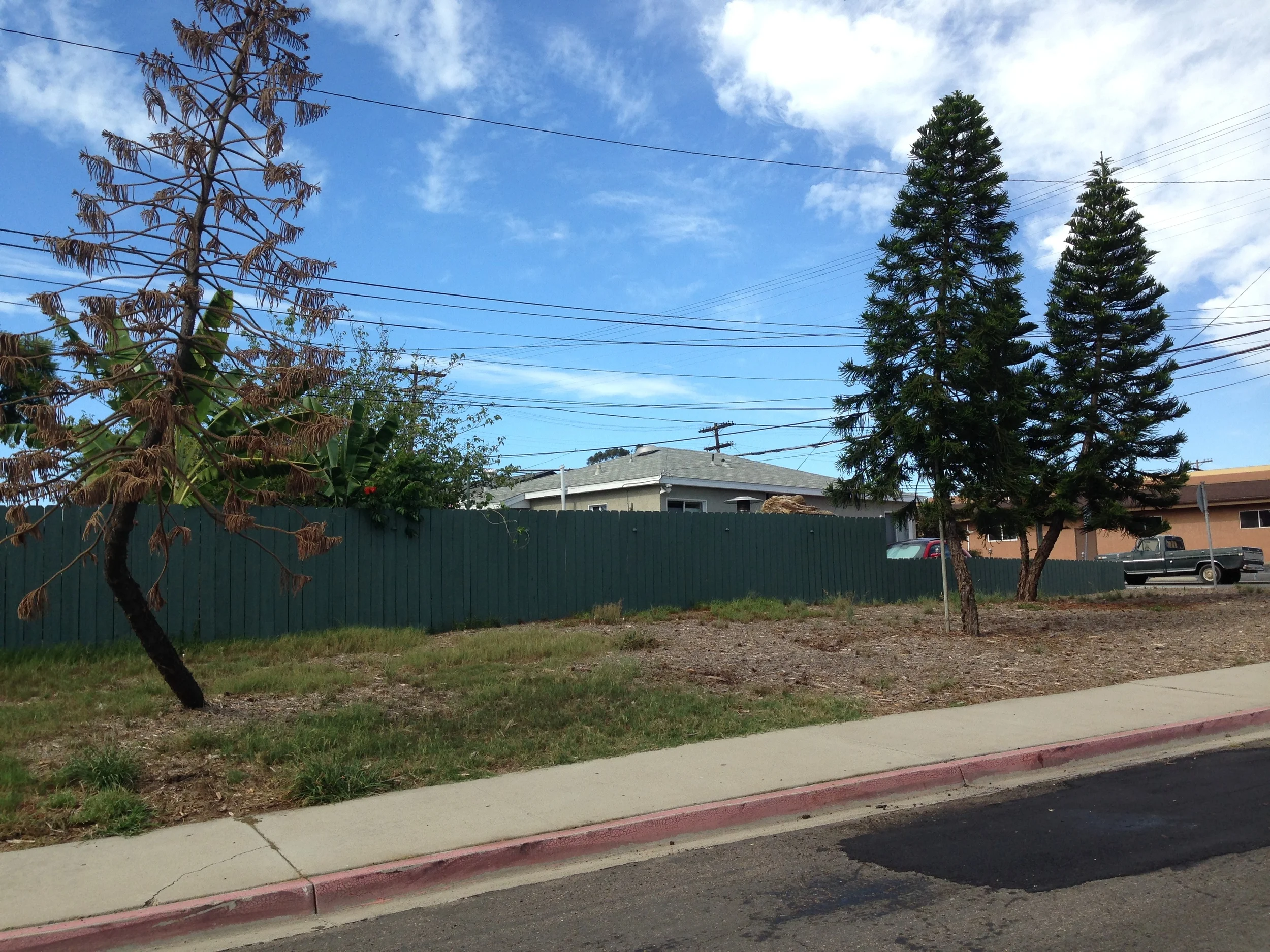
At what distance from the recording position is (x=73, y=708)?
30.0 feet

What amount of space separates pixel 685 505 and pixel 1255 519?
30.2 metres

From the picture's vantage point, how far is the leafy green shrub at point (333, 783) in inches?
278

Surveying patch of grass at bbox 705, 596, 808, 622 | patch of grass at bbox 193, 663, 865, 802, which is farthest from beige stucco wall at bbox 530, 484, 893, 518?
patch of grass at bbox 193, 663, 865, 802

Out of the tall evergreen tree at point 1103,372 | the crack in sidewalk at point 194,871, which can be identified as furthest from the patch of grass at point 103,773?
the tall evergreen tree at point 1103,372

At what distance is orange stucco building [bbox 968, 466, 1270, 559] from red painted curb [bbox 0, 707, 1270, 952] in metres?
36.2

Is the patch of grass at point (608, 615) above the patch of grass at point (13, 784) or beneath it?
above

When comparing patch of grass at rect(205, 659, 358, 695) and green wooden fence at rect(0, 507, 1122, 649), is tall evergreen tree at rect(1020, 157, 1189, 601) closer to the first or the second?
green wooden fence at rect(0, 507, 1122, 649)

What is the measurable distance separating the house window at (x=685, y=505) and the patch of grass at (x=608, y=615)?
11.6 meters

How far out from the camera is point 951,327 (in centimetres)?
1569

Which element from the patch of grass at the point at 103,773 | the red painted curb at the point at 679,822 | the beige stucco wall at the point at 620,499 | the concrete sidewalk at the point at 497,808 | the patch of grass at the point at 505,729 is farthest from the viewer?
the beige stucco wall at the point at 620,499

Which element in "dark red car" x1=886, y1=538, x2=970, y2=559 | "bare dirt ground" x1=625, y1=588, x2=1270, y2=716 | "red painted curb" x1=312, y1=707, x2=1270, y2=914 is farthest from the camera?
"dark red car" x1=886, y1=538, x2=970, y2=559

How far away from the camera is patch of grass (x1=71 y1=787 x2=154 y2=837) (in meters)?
6.39

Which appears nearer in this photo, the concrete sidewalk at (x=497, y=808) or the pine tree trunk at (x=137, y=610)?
the concrete sidewalk at (x=497, y=808)

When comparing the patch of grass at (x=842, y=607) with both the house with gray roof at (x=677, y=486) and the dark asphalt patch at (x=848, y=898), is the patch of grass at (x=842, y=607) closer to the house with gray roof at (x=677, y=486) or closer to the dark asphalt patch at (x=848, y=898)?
the house with gray roof at (x=677, y=486)
